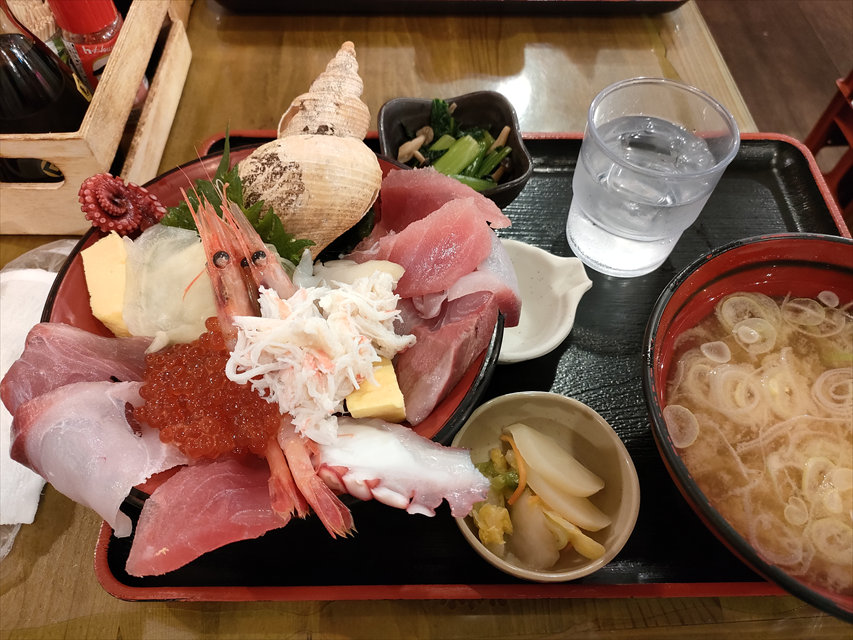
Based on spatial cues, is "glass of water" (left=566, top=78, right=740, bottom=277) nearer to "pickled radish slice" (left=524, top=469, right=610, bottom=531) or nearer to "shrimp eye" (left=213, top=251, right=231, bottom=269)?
"pickled radish slice" (left=524, top=469, right=610, bottom=531)

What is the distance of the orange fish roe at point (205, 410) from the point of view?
2.80 ft

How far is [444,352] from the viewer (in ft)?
3.10

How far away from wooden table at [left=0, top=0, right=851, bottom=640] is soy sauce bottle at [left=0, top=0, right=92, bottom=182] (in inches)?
7.8

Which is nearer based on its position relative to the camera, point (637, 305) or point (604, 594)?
point (604, 594)

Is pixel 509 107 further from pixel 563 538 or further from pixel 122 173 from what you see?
pixel 563 538

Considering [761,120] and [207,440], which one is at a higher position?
[207,440]

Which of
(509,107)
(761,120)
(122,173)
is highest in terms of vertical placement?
(509,107)

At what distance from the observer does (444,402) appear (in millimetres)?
963

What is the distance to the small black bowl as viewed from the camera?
4.96 feet

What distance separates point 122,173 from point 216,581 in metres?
1.06

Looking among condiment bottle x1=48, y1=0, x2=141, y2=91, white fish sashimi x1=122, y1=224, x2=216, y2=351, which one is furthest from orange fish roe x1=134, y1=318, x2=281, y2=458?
condiment bottle x1=48, y1=0, x2=141, y2=91

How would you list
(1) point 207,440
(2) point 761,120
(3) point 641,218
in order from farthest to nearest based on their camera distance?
(2) point 761,120 < (3) point 641,218 < (1) point 207,440

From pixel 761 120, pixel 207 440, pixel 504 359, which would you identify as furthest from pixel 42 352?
pixel 761 120

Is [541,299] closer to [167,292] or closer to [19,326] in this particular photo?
[167,292]
